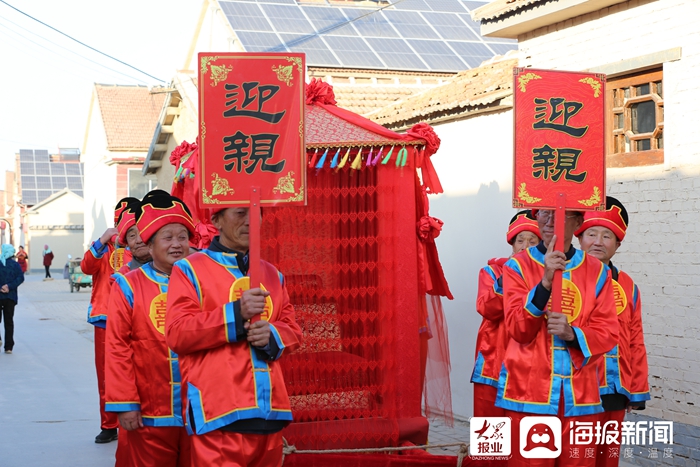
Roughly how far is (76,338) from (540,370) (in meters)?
14.0

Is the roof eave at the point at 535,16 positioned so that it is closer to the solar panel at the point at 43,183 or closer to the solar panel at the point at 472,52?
the solar panel at the point at 472,52

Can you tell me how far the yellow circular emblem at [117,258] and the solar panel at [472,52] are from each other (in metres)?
10.3

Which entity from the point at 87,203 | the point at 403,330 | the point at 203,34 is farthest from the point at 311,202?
the point at 87,203

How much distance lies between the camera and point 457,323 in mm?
9242

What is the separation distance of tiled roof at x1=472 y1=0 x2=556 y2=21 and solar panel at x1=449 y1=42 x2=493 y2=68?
26.9ft

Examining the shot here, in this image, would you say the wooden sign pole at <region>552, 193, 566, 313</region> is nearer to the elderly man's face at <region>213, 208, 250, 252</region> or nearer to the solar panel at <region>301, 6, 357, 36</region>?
the elderly man's face at <region>213, 208, 250, 252</region>

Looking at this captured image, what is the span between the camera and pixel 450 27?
1864 cm

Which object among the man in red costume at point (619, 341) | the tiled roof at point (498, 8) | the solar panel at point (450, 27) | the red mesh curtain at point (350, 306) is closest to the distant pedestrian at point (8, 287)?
the tiled roof at point (498, 8)

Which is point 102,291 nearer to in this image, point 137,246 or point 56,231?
point 137,246

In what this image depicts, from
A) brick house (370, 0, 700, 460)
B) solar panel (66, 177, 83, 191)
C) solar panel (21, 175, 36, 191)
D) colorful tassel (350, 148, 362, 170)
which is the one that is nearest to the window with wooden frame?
brick house (370, 0, 700, 460)

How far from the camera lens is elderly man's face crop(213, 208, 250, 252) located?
3.88 metres

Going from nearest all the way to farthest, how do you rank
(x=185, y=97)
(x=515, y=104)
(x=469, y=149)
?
(x=515, y=104) < (x=469, y=149) < (x=185, y=97)

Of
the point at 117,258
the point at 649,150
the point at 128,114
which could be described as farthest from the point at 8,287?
the point at 128,114

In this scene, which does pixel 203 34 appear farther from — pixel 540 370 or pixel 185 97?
pixel 540 370
